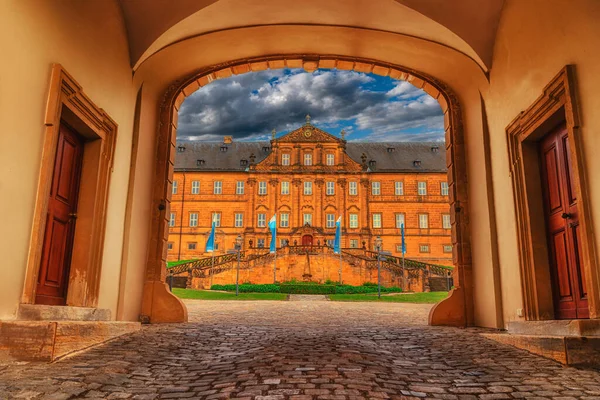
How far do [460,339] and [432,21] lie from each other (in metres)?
4.39

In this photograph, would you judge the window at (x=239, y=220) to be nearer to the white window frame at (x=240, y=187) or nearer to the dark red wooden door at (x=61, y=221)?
the white window frame at (x=240, y=187)

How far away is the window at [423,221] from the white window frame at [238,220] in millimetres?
16872

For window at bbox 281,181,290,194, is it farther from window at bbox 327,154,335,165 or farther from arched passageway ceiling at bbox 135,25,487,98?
arched passageway ceiling at bbox 135,25,487,98

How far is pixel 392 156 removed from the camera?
50281mm

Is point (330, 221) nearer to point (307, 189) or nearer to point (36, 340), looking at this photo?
point (307, 189)

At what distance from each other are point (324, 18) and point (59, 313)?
539cm

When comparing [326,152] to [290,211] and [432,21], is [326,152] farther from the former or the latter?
[432,21]

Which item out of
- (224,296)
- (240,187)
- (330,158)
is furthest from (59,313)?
(330,158)

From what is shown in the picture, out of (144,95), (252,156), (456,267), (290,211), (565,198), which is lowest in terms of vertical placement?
(456,267)

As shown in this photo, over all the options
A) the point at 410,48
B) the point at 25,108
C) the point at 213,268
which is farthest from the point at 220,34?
the point at 213,268

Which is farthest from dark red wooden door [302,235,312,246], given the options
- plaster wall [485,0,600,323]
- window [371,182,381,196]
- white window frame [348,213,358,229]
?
plaster wall [485,0,600,323]

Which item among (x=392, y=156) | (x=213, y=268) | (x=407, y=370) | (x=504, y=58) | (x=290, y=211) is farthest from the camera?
(x=392, y=156)

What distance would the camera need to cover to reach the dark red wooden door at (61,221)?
5.68m

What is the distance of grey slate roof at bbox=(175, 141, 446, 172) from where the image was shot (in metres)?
48.6
